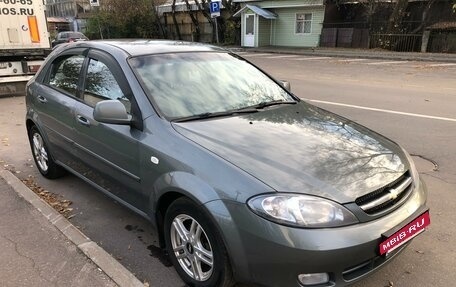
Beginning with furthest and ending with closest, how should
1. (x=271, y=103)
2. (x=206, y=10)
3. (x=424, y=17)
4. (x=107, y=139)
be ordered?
(x=206, y=10), (x=424, y=17), (x=271, y=103), (x=107, y=139)

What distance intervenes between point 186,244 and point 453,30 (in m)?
25.3

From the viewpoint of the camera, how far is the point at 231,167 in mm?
2584

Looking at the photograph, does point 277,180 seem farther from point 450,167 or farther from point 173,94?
point 450,167

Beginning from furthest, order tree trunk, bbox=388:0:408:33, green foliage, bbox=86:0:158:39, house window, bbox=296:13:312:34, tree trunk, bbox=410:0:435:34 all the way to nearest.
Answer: green foliage, bbox=86:0:158:39
house window, bbox=296:13:312:34
tree trunk, bbox=388:0:408:33
tree trunk, bbox=410:0:435:34

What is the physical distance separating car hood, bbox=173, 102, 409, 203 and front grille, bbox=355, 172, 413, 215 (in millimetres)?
38

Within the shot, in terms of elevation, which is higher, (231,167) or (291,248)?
(231,167)

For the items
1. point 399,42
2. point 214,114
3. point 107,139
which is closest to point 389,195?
point 214,114

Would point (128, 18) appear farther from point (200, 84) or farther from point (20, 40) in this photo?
point (200, 84)

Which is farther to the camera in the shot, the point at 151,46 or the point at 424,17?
the point at 424,17

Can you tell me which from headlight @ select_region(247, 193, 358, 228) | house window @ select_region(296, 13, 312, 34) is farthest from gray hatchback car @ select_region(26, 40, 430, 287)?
house window @ select_region(296, 13, 312, 34)

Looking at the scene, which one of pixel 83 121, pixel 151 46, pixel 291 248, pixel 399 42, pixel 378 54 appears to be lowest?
pixel 378 54

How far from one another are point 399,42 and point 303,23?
7.13 meters

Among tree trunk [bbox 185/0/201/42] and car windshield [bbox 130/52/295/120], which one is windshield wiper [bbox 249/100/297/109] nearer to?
car windshield [bbox 130/52/295/120]

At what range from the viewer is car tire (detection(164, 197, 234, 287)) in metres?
2.61
